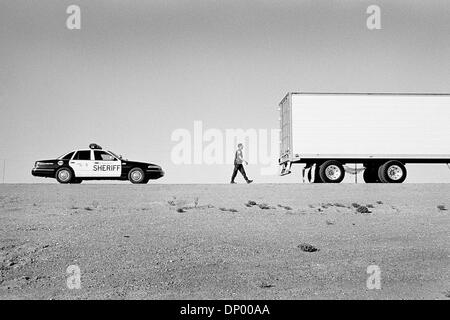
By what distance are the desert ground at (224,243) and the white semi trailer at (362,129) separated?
3130 mm

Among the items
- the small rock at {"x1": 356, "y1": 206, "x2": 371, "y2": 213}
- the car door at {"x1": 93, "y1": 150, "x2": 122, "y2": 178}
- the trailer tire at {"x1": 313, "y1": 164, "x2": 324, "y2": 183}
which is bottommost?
the small rock at {"x1": 356, "y1": 206, "x2": 371, "y2": 213}

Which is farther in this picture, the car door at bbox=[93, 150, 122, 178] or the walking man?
the car door at bbox=[93, 150, 122, 178]

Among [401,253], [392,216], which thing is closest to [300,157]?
[392,216]

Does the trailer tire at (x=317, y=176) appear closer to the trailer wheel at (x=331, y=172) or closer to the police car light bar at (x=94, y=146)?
the trailer wheel at (x=331, y=172)

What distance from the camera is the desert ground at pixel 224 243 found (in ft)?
35.2

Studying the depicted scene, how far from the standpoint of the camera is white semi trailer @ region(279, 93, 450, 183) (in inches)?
910

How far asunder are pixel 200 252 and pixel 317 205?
6289 mm

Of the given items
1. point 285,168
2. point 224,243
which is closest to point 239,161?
point 285,168

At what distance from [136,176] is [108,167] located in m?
1.20

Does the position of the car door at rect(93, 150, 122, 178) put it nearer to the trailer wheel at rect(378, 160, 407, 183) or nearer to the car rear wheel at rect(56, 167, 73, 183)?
the car rear wheel at rect(56, 167, 73, 183)

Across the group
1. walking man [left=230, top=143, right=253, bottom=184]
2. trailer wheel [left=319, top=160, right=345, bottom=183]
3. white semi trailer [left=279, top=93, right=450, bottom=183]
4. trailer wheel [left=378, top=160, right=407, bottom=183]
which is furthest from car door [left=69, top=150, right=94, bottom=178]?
trailer wheel [left=378, top=160, right=407, bottom=183]

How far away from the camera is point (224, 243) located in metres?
13.4

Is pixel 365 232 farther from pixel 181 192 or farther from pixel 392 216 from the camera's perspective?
pixel 181 192

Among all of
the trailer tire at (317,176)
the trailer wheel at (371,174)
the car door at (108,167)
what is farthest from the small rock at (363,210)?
the car door at (108,167)
